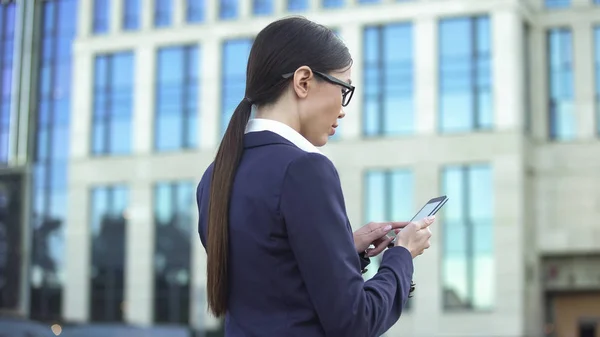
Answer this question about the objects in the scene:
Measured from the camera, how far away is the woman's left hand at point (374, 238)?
→ 284 centimetres

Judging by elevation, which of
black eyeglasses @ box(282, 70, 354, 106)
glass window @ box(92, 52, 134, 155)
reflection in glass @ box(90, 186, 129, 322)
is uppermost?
glass window @ box(92, 52, 134, 155)

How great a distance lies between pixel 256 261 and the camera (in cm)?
257

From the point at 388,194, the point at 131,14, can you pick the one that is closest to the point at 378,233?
the point at 388,194

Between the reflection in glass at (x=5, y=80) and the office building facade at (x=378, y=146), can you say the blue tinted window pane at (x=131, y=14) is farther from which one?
the reflection in glass at (x=5, y=80)


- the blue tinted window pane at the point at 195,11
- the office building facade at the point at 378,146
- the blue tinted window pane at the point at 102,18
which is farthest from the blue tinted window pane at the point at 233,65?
the blue tinted window pane at the point at 102,18

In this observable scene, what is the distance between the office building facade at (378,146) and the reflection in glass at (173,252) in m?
0.08

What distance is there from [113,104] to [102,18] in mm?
4434

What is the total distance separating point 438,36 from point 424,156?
5.17m

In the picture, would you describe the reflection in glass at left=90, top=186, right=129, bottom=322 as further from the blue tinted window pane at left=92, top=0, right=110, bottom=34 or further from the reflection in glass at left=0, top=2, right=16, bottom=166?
the blue tinted window pane at left=92, top=0, right=110, bottom=34

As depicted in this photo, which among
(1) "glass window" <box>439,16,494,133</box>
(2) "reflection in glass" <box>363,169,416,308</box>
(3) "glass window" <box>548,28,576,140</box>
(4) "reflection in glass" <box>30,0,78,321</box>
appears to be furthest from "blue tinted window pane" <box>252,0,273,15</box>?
(3) "glass window" <box>548,28,576,140</box>

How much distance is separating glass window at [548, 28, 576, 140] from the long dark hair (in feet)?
168

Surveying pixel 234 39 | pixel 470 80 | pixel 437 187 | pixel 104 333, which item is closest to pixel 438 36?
pixel 470 80

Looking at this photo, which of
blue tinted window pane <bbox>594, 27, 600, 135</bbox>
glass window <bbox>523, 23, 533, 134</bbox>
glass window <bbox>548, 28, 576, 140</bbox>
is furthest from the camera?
glass window <bbox>523, 23, 533, 134</bbox>

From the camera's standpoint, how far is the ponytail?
2605 millimetres
